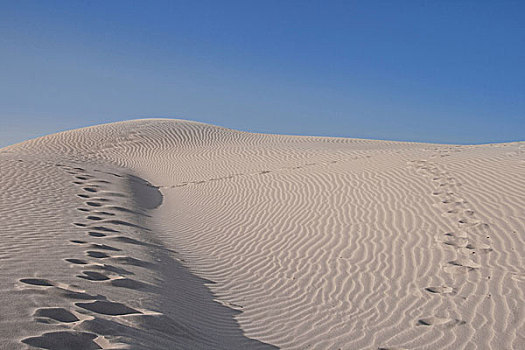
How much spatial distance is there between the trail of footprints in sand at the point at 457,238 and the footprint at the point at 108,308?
3.39 meters

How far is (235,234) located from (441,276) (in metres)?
4.59

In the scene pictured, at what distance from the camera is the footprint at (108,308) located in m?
3.81

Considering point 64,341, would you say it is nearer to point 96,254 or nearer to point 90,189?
point 96,254

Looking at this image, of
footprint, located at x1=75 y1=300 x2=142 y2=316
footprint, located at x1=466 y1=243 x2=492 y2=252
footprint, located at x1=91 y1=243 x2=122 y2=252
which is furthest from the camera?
footprint, located at x1=466 y1=243 x2=492 y2=252

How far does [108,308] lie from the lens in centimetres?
391

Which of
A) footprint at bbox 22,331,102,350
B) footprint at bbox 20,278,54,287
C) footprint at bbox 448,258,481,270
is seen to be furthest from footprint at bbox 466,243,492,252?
footprint at bbox 20,278,54,287

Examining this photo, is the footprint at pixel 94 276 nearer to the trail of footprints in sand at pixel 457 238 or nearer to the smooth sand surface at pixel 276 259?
the smooth sand surface at pixel 276 259

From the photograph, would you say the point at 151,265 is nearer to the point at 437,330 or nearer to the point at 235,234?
the point at 235,234

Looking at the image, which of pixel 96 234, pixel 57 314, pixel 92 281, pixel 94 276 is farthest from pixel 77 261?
pixel 57 314

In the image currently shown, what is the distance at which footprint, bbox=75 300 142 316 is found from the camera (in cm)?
381

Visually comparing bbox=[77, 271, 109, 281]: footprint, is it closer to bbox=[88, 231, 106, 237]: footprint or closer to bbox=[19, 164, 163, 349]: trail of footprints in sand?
bbox=[19, 164, 163, 349]: trail of footprints in sand

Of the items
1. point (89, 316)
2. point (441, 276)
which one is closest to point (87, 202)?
point (89, 316)

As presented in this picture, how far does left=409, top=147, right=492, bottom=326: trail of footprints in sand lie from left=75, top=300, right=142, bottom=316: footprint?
134 inches

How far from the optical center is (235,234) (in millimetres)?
9211
